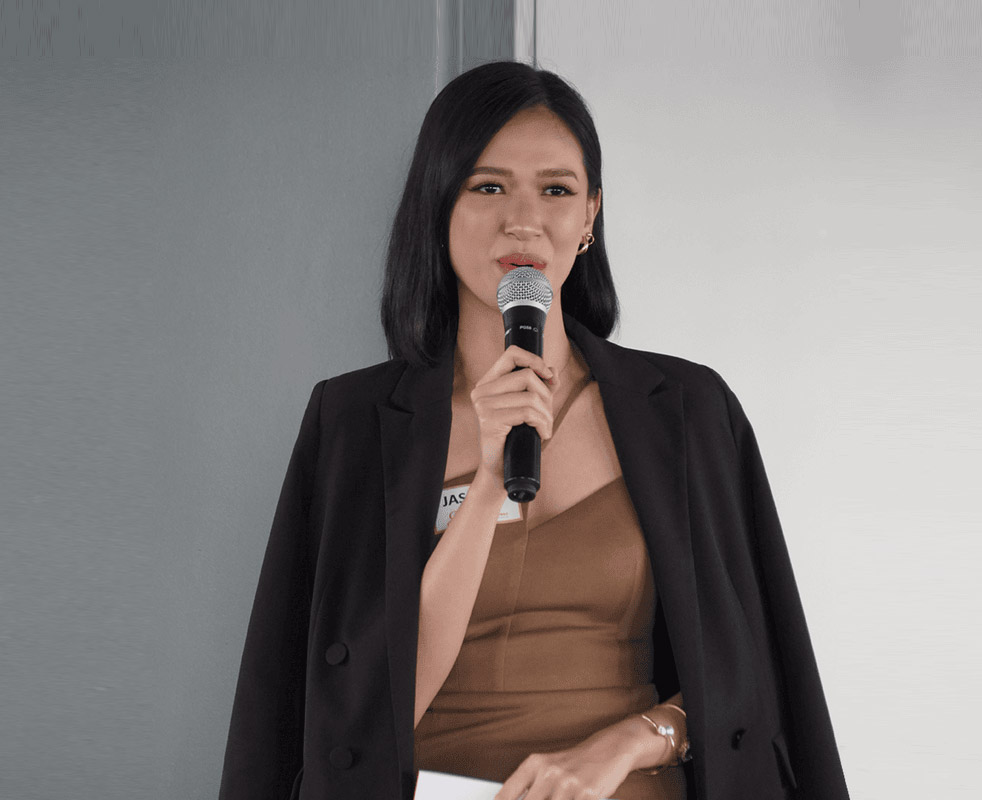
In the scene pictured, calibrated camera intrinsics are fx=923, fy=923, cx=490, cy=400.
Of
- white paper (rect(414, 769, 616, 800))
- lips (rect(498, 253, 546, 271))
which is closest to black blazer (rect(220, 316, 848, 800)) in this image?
white paper (rect(414, 769, 616, 800))

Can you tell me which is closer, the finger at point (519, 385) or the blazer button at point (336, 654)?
the finger at point (519, 385)

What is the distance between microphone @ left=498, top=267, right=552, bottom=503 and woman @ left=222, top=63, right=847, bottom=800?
0.45 ft

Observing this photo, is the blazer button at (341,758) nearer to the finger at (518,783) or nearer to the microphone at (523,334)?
the finger at (518,783)

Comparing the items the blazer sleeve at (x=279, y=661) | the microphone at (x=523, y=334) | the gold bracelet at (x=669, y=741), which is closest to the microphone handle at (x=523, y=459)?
the microphone at (x=523, y=334)

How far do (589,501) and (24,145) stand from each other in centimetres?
151

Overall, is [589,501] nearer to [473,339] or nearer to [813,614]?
[473,339]

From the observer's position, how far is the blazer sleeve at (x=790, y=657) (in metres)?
1.54

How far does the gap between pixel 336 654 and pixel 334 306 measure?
31.0 inches

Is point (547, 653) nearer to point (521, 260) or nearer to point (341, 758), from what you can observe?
point (341, 758)

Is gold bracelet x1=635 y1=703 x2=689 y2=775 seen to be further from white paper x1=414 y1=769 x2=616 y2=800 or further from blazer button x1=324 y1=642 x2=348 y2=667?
blazer button x1=324 y1=642 x2=348 y2=667

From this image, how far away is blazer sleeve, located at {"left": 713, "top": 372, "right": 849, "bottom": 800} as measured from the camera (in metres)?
1.54

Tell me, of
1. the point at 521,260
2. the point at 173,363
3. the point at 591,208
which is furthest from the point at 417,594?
the point at 173,363

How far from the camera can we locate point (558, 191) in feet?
5.15

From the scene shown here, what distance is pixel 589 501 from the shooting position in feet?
4.99
